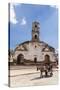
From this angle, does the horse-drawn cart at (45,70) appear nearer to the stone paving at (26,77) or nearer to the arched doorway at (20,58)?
the stone paving at (26,77)

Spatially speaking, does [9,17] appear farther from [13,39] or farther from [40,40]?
[40,40]

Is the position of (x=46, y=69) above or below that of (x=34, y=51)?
below

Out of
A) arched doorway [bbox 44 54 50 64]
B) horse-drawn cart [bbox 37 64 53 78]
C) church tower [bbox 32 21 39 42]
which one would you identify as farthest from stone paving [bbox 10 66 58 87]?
church tower [bbox 32 21 39 42]

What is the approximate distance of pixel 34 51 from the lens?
7.19 feet

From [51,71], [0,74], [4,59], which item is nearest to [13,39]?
[4,59]

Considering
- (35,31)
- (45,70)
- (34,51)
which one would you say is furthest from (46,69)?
(35,31)

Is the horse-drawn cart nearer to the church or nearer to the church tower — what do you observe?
the church

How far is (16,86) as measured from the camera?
7.02 feet

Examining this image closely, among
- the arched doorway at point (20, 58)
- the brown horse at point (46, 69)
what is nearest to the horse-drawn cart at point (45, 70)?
the brown horse at point (46, 69)

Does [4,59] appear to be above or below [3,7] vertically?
below

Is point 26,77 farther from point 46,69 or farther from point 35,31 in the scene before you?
point 35,31

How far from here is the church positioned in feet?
7.10

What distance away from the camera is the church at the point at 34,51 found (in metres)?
2.16

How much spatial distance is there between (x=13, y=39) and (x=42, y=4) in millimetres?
483
